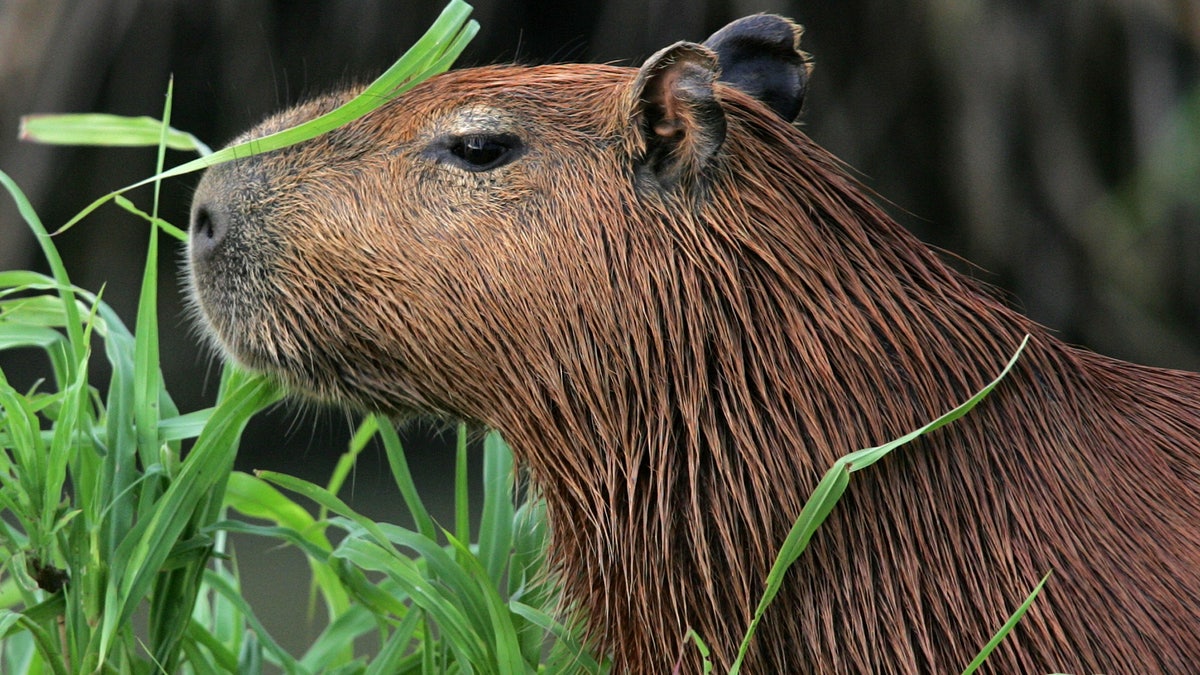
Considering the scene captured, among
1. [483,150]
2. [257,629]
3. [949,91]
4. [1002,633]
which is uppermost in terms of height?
[949,91]

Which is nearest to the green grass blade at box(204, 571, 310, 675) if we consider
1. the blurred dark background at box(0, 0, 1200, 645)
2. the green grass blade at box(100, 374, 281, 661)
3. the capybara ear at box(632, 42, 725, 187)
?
the green grass blade at box(100, 374, 281, 661)

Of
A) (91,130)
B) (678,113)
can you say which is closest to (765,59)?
(678,113)

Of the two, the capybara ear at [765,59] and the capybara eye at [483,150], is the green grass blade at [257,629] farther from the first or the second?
the capybara ear at [765,59]

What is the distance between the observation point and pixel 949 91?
3561mm

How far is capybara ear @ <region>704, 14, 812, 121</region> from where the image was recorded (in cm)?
176

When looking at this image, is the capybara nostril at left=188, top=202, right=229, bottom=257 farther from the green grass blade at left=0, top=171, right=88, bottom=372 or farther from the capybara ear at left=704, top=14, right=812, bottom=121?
the capybara ear at left=704, top=14, right=812, bottom=121

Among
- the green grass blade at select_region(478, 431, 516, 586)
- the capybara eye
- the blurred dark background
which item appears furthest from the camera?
the blurred dark background

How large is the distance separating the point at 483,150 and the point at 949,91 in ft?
7.27

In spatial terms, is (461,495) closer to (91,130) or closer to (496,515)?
(496,515)

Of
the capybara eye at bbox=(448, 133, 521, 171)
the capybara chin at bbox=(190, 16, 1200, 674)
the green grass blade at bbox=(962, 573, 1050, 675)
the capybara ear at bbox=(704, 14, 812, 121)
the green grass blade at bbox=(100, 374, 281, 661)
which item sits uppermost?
the capybara ear at bbox=(704, 14, 812, 121)

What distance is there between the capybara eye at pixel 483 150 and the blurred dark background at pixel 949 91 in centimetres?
188

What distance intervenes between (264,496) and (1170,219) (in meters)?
2.47

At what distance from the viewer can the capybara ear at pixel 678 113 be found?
1555 millimetres

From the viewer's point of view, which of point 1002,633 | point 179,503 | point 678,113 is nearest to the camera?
point 1002,633
